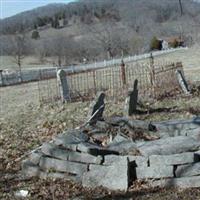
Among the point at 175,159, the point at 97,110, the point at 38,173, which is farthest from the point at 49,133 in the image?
the point at 175,159

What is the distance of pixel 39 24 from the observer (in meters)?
155

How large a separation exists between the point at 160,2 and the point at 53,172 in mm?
135158

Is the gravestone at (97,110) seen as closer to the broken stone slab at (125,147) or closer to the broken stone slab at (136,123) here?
the broken stone slab at (136,123)

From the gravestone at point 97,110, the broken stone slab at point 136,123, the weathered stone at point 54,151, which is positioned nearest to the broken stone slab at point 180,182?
the weathered stone at point 54,151

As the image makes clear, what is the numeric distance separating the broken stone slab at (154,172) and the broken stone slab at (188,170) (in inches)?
3.4

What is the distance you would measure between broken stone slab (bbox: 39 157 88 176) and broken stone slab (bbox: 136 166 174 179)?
0.81 m

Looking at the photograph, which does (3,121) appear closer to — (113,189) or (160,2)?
(113,189)

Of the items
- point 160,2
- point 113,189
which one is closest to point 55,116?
point 113,189

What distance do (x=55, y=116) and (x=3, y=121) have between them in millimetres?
1488

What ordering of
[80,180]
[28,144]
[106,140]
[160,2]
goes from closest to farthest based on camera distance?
[80,180], [106,140], [28,144], [160,2]

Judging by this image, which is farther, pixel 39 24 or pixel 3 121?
pixel 39 24

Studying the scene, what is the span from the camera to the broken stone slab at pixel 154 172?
22.5ft

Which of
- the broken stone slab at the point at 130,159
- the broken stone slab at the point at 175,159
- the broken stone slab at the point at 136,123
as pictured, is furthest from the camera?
the broken stone slab at the point at 136,123

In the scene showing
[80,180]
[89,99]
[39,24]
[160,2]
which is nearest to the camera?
[80,180]
